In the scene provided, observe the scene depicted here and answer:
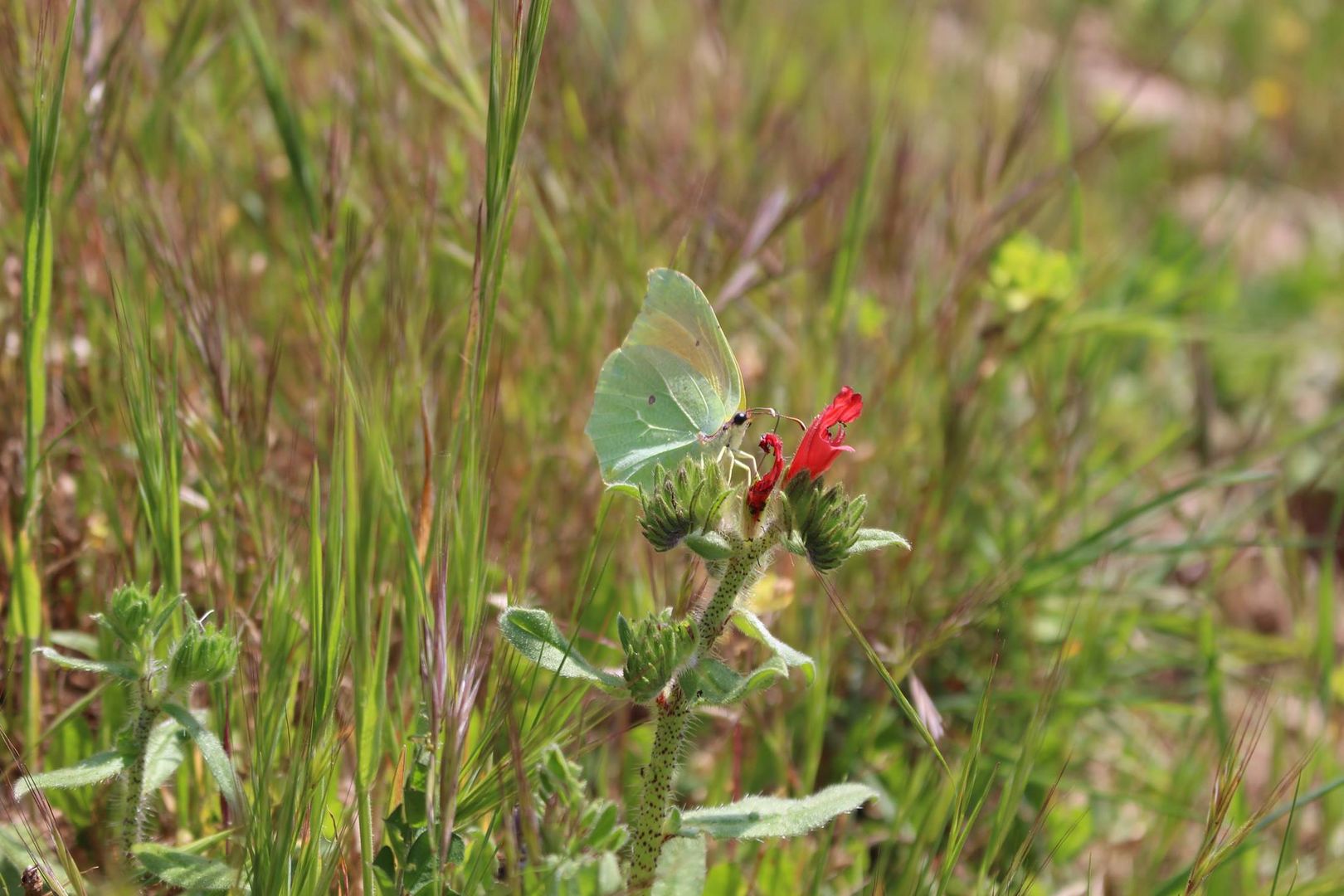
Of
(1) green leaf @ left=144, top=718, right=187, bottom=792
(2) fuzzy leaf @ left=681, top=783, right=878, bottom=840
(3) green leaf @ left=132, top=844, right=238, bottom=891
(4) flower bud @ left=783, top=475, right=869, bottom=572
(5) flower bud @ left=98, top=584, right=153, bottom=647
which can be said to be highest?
(4) flower bud @ left=783, top=475, right=869, bottom=572

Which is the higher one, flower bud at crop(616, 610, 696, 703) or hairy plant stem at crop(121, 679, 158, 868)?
flower bud at crop(616, 610, 696, 703)

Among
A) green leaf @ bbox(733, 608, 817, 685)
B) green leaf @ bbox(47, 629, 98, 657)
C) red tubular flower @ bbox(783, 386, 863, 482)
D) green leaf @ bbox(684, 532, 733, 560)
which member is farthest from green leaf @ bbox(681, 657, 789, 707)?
green leaf @ bbox(47, 629, 98, 657)

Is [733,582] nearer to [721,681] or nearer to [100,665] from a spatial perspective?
[721,681]

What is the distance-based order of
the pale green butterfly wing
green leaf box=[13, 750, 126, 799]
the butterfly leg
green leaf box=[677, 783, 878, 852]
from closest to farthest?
green leaf box=[13, 750, 126, 799] < green leaf box=[677, 783, 878, 852] < the butterfly leg < the pale green butterfly wing

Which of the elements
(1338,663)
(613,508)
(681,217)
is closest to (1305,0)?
(1338,663)

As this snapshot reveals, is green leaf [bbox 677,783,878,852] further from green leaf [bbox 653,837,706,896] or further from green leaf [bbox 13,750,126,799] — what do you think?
green leaf [bbox 13,750,126,799]

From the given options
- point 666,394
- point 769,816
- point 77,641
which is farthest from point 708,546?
point 77,641
